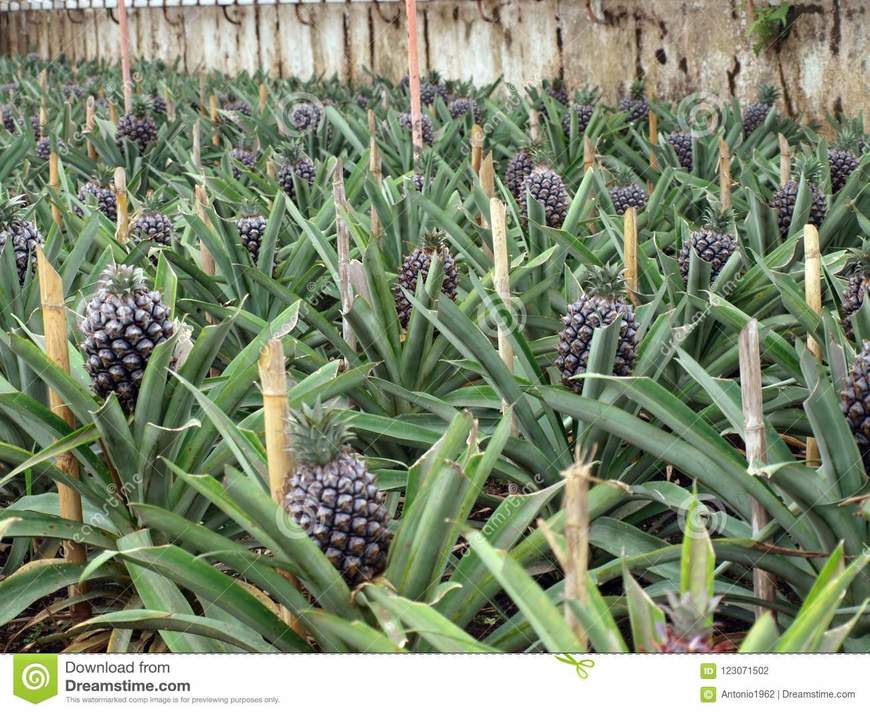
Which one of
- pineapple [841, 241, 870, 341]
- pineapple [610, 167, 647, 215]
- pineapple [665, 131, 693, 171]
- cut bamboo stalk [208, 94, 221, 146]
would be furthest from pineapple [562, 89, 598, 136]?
pineapple [841, 241, 870, 341]

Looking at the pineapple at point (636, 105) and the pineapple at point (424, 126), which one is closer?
the pineapple at point (424, 126)

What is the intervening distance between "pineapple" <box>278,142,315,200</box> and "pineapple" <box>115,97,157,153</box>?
2.42ft

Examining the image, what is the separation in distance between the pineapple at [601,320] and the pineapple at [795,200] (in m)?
0.73

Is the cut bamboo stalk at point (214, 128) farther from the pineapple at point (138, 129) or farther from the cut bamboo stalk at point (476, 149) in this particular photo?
the cut bamboo stalk at point (476, 149)

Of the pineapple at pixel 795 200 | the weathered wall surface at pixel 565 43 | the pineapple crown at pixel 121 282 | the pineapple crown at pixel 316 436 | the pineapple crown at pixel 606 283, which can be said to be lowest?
the pineapple crown at pixel 316 436

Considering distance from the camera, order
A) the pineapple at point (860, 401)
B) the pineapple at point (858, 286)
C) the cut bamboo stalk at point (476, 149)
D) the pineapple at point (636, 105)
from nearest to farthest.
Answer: the pineapple at point (860, 401)
the pineapple at point (858, 286)
the cut bamboo stalk at point (476, 149)
the pineapple at point (636, 105)

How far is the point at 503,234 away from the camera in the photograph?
1.18m

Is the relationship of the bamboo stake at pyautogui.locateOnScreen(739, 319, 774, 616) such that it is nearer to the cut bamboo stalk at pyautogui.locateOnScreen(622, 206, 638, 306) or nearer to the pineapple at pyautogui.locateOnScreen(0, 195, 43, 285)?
the cut bamboo stalk at pyautogui.locateOnScreen(622, 206, 638, 306)

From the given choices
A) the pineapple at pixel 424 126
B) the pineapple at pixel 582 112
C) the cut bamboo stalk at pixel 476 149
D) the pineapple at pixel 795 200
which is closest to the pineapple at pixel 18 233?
the cut bamboo stalk at pixel 476 149

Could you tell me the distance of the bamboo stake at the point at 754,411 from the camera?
85cm

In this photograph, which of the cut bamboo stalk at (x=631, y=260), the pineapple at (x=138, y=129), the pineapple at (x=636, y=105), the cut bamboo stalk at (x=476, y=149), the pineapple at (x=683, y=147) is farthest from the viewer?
the pineapple at (x=636, y=105)
